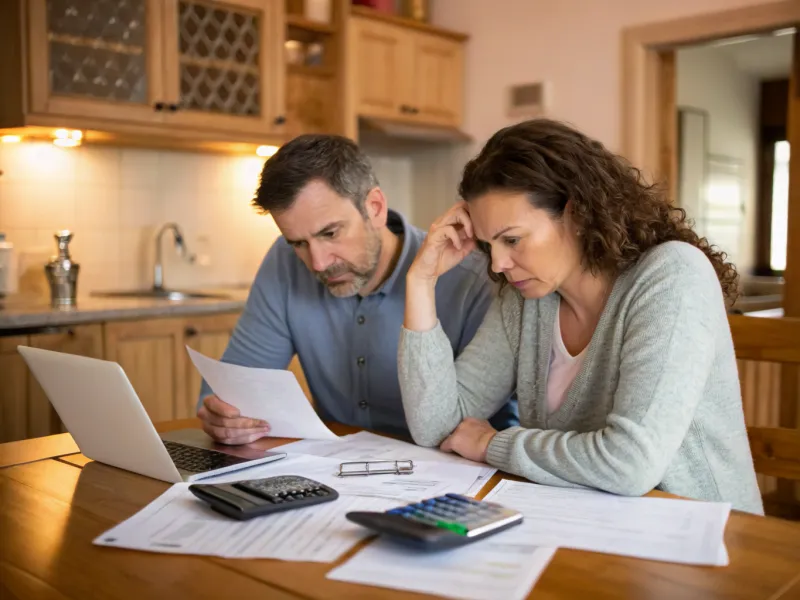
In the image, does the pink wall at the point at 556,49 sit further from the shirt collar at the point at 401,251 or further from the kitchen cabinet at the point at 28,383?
the kitchen cabinet at the point at 28,383

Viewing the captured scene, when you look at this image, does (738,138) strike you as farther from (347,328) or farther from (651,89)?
(347,328)

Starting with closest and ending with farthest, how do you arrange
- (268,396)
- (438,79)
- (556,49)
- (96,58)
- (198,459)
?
(198,459) < (268,396) < (96,58) < (556,49) < (438,79)

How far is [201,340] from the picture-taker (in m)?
3.12

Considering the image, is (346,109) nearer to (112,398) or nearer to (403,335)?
(403,335)

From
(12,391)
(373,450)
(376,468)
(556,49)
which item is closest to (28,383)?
(12,391)

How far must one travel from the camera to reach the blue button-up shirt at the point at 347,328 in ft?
6.19

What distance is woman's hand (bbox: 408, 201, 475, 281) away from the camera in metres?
1.61

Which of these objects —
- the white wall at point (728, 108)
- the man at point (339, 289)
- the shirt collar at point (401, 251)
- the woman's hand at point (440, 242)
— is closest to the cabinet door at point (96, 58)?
the man at point (339, 289)

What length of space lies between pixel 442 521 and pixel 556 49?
3.48 meters

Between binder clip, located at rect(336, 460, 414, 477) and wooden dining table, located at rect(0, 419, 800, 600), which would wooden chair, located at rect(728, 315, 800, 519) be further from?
binder clip, located at rect(336, 460, 414, 477)

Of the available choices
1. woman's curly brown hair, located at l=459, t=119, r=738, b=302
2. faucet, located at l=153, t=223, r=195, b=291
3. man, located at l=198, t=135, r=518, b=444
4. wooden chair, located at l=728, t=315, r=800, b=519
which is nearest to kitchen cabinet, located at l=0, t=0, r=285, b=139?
faucet, located at l=153, t=223, r=195, b=291

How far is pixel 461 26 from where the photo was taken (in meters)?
4.47

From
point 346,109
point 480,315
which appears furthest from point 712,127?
point 480,315

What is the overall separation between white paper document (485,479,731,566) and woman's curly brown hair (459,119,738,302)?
438 millimetres
